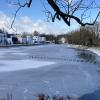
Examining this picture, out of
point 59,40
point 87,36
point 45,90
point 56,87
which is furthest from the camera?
point 59,40

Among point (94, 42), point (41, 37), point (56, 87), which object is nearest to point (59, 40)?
point (41, 37)

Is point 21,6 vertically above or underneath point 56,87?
above

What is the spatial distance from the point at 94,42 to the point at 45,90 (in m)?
71.8

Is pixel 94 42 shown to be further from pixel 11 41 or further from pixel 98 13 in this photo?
pixel 98 13

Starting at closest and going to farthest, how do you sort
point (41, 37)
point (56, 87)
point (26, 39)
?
1. point (56, 87)
2. point (26, 39)
3. point (41, 37)

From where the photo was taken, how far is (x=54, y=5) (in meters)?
4.69

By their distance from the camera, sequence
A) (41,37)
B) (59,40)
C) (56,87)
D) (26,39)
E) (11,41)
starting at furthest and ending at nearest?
(41,37)
(59,40)
(26,39)
(11,41)
(56,87)

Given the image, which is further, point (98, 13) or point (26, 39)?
point (26, 39)

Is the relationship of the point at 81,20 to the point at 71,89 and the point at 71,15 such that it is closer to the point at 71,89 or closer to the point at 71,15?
the point at 71,15

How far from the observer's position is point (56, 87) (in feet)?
44.9

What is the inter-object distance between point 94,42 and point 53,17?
7928 cm

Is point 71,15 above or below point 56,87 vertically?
above

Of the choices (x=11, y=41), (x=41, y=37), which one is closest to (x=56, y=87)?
(x=11, y=41)

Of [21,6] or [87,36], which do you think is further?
[87,36]
